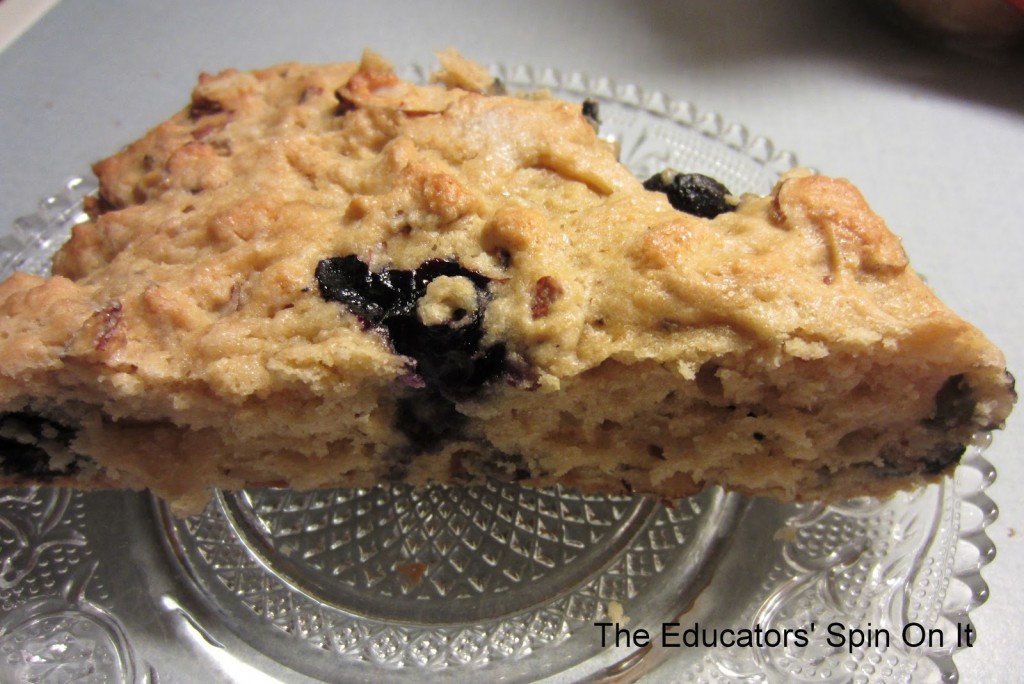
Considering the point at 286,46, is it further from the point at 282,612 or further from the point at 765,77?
the point at 282,612

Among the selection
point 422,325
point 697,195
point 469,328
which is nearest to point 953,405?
point 697,195

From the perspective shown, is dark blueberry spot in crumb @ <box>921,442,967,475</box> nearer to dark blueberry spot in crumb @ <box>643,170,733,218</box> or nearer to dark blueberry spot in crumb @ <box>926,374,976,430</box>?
dark blueberry spot in crumb @ <box>926,374,976,430</box>

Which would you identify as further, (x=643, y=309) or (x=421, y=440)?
(x=421, y=440)

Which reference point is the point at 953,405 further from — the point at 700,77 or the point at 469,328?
the point at 700,77

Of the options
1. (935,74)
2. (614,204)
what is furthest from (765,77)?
(614,204)

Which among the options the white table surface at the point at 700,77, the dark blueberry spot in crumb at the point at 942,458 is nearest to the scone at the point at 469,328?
the dark blueberry spot in crumb at the point at 942,458

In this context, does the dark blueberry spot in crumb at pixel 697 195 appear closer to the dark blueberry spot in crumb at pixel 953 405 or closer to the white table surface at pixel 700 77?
the dark blueberry spot in crumb at pixel 953 405

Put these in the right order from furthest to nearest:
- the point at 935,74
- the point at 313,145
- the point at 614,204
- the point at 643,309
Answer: the point at 935,74, the point at 313,145, the point at 614,204, the point at 643,309
